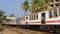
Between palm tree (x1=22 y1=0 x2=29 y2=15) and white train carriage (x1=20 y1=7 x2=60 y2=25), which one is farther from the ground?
palm tree (x1=22 y1=0 x2=29 y2=15)

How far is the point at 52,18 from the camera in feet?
80.1

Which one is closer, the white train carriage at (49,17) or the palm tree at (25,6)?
the white train carriage at (49,17)

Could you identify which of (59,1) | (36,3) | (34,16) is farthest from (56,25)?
(59,1)

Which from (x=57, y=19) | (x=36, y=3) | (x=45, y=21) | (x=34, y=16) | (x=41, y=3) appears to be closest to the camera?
(x=57, y=19)

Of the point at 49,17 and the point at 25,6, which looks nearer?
the point at 49,17

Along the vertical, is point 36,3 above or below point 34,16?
above

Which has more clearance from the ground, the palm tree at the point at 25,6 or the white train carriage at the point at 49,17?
the palm tree at the point at 25,6

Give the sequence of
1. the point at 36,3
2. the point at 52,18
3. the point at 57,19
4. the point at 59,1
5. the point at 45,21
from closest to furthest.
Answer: the point at 57,19 → the point at 52,18 → the point at 45,21 → the point at 36,3 → the point at 59,1

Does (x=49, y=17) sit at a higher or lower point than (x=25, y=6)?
lower

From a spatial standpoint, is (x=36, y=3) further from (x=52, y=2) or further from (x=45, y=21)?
(x=45, y=21)

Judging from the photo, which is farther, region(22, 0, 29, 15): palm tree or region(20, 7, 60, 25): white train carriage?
region(22, 0, 29, 15): palm tree

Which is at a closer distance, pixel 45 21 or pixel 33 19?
pixel 45 21

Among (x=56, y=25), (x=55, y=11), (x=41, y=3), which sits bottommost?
(x=56, y=25)

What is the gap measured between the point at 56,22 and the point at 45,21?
4.60 m
